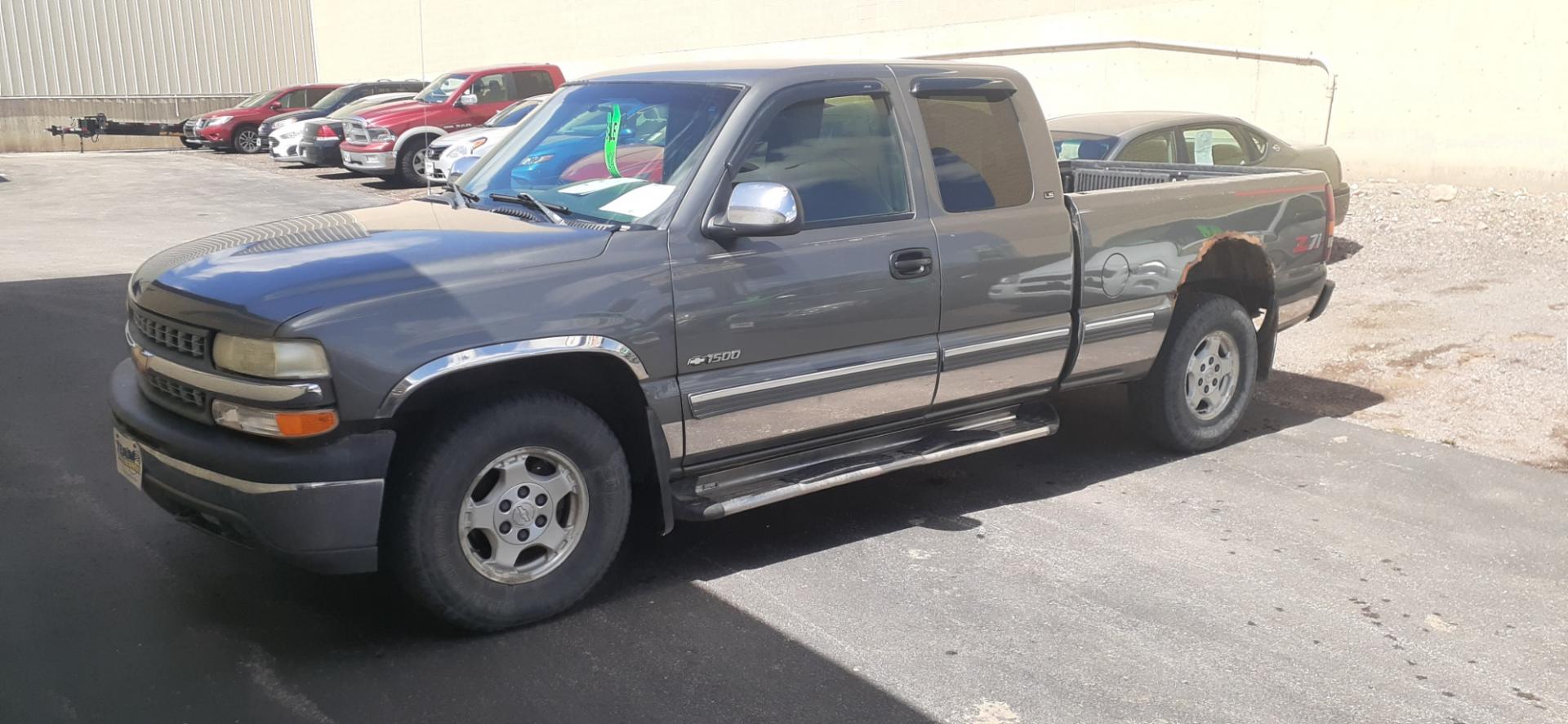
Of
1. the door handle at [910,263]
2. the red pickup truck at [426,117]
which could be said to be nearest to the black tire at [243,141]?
the red pickup truck at [426,117]

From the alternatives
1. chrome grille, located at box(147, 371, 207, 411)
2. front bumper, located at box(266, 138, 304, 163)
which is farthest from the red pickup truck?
chrome grille, located at box(147, 371, 207, 411)

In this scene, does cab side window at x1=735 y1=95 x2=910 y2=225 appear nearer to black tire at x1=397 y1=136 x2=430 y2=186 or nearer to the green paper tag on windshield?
the green paper tag on windshield

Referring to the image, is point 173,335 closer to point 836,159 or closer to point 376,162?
point 836,159

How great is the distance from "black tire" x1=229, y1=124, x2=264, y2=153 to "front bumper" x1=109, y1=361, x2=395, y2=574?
26.2 meters

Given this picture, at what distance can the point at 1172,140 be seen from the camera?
35.1ft

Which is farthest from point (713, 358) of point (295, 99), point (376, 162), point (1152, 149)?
point (295, 99)

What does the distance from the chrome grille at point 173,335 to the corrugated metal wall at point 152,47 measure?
32933 mm

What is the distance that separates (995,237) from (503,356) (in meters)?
2.24

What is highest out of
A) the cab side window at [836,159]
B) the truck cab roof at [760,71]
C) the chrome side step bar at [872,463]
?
the truck cab roof at [760,71]

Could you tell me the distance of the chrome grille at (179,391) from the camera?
13.4ft

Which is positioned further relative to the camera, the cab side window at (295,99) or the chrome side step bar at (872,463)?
the cab side window at (295,99)

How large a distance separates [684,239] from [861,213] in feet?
2.75

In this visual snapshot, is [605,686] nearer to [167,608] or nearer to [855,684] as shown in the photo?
[855,684]

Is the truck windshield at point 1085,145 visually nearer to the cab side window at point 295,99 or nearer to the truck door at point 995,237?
the truck door at point 995,237
